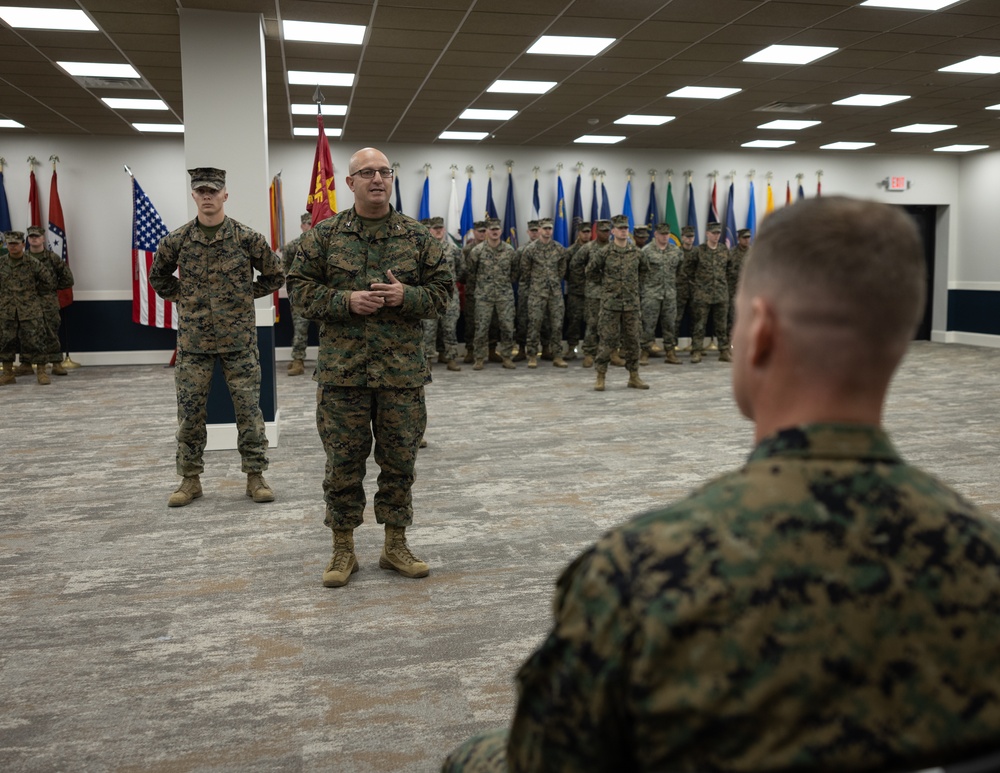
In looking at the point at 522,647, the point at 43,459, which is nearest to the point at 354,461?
the point at 522,647

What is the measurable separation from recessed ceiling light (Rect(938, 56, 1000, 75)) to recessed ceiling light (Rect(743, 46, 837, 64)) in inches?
55.8

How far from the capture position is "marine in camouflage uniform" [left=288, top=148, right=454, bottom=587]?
10.8ft

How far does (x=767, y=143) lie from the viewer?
12891mm

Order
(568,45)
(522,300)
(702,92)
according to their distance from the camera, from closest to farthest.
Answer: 1. (568,45)
2. (702,92)
3. (522,300)

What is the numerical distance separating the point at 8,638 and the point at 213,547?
41.5 inches

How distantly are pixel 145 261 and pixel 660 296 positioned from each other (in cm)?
669

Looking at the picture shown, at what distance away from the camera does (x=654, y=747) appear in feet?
2.61

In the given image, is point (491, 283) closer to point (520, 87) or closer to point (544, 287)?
point (544, 287)

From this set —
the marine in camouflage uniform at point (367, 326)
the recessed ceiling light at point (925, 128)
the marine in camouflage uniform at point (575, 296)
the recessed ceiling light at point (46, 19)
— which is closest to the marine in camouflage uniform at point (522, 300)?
the marine in camouflage uniform at point (575, 296)

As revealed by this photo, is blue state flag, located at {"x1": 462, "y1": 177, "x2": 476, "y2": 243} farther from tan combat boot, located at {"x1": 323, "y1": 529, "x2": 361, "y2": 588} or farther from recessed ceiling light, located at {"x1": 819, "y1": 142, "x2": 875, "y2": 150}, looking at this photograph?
tan combat boot, located at {"x1": 323, "y1": 529, "x2": 361, "y2": 588}

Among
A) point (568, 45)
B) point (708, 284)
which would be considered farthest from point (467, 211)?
point (568, 45)

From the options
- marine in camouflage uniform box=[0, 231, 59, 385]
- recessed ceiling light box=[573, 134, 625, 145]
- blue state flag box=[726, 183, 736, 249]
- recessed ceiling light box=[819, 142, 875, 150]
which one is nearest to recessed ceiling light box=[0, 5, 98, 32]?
marine in camouflage uniform box=[0, 231, 59, 385]

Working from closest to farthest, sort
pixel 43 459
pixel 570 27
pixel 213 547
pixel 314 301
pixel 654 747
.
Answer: pixel 654 747, pixel 314 301, pixel 213 547, pixel 43 459, pixel 570 27

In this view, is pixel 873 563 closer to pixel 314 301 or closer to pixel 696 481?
pixel 314 301
